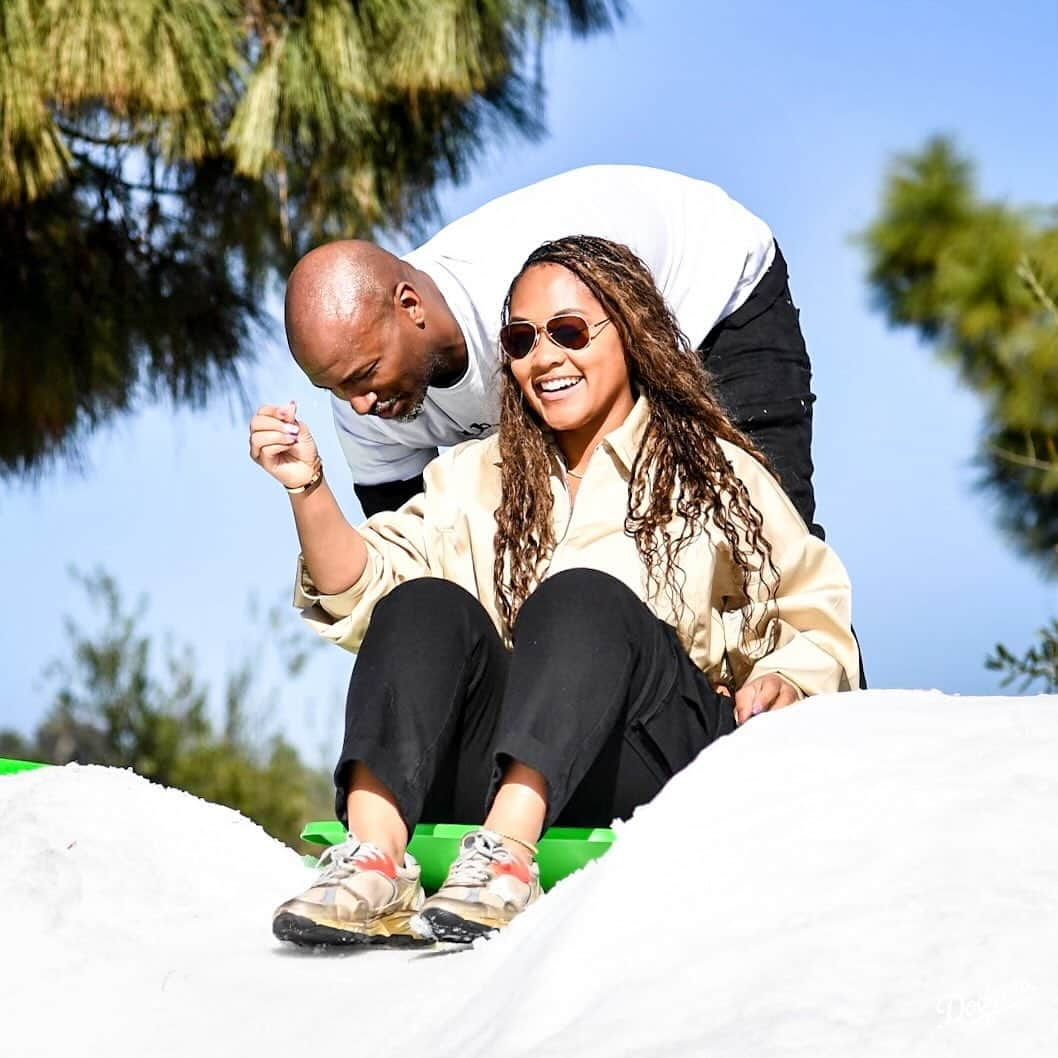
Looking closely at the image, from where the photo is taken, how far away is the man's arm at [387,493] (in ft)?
7.61

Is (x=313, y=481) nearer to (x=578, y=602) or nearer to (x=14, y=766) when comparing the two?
(x=578, y=602)

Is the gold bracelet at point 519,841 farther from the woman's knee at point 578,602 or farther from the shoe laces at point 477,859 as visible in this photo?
the woman's knee at point 578,602

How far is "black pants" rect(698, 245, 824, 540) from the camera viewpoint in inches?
84.7

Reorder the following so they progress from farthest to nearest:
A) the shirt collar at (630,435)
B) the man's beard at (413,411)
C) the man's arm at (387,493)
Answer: the man's arm at (387,493), the man's beard at (413,411), the shirt collar at (630,435)

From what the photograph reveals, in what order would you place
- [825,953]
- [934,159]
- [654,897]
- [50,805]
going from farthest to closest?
[934,159]
[50,805]
[654,897]
[825,953]

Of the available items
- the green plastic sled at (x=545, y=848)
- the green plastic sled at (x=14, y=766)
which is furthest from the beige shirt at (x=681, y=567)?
the green plastic sled at (x=14, y=766)

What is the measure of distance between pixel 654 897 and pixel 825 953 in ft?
0.60

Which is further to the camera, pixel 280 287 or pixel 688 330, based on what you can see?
pixel 280 287

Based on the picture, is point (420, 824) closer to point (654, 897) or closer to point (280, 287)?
point (654, 897)

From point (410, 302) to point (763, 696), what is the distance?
0.76 metres

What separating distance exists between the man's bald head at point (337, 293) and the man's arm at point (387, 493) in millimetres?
374

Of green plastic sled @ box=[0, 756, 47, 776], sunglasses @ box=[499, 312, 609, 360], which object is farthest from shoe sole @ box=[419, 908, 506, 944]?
green plastic sled @ box=[0, 756, 47, 776]

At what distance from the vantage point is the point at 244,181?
173 inches

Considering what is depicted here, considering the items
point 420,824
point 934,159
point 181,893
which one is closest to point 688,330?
point 420,824
